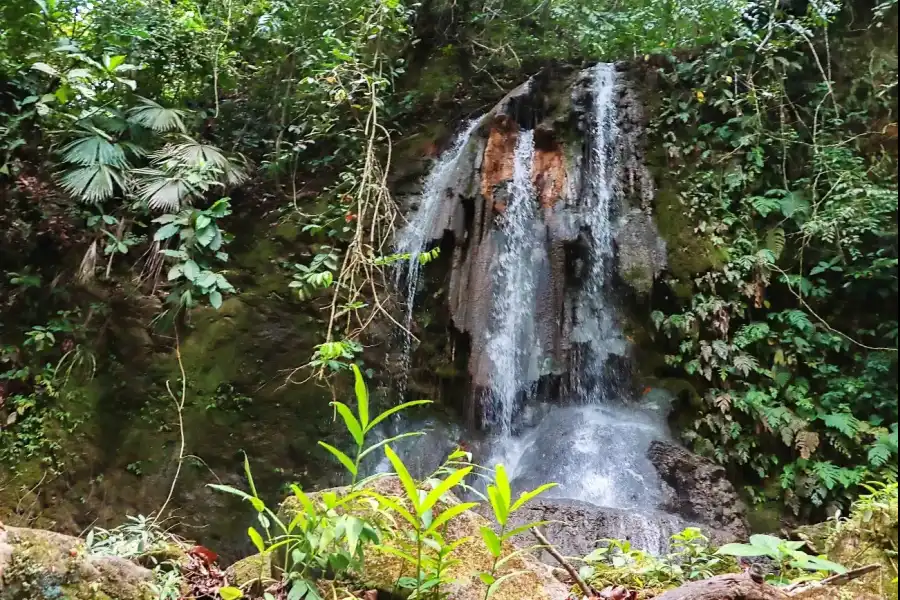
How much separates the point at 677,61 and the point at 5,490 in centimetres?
921

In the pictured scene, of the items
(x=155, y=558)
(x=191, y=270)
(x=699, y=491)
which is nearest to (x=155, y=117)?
(x=191, y=270)

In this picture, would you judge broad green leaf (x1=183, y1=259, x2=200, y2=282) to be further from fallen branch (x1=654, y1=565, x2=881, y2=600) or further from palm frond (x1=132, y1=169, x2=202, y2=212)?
fallen branch (x1=654, y1=565, x2=881, y2=600)

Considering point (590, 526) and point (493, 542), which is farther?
point (590, 526)

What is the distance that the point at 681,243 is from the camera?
260 inches

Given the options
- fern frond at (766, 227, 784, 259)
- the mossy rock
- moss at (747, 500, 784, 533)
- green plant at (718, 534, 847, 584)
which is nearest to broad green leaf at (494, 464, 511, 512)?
the mossy rock

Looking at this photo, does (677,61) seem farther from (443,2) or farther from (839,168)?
(443,2)

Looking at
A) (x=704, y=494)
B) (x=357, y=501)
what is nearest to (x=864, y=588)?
(x=357, y=501)

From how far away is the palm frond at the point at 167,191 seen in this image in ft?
17.0

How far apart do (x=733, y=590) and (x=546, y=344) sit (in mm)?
5047

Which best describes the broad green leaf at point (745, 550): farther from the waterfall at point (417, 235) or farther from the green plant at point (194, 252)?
the waterfall at point (417, 235)

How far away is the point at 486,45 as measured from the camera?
9.16 meters

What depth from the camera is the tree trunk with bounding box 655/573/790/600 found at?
A: 1.61 meters

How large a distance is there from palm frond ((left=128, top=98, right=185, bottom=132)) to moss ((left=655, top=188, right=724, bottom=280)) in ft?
18.2

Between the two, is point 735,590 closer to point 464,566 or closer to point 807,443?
point 464,566
